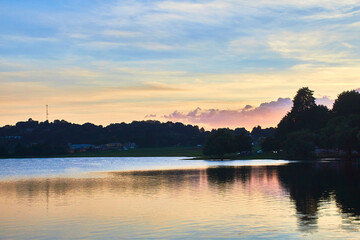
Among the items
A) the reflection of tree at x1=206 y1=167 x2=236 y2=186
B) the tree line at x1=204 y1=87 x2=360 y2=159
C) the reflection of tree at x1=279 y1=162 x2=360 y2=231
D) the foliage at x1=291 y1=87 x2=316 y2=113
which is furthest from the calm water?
the foliage at x1=291 y1=87 x2=316 y2=113

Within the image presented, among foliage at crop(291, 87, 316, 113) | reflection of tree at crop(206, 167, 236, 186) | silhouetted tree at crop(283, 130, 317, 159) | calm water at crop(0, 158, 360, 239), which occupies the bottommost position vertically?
calm water at crop(0, 158, 360, 239)

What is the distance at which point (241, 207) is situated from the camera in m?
45.4

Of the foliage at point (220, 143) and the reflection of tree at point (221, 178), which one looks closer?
the reflection of tree at point (221, 178)

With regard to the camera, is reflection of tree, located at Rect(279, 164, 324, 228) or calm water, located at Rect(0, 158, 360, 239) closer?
calm water, located at Rect(0, 158, 360, 239)

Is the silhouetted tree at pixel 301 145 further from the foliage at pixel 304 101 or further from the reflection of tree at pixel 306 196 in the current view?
the reflection of tree at pixel 306 196

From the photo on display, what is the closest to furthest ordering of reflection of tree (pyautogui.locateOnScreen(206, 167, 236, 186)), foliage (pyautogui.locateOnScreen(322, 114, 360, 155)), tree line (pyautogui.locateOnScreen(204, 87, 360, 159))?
1. reflection of tree (pyautogui.locateOnScreen(206, 167, 236, 186))
2. foliage (pyautogui.locateOnScreen(322, 114, 360, 155))
3. tree line (pyautogui.locateOnScreen(204, 87, 360, 159))

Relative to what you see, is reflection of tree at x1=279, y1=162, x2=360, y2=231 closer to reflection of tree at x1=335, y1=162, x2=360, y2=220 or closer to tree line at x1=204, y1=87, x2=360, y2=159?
reflection of tree at x1=335, y1=162, x2=360, y2=220

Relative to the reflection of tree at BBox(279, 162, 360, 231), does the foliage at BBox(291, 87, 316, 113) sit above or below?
above

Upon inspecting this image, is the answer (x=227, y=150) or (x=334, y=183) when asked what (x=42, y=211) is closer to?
(x=334, y=183)

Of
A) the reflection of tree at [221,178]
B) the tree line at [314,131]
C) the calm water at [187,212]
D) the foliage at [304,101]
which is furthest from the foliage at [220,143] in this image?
the calm water at [187,212]

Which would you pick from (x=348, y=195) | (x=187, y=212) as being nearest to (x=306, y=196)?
(x=348, y=195)

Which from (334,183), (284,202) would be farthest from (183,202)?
(334,183)

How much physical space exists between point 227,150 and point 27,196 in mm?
141669

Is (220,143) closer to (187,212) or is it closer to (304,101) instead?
(304,101)
